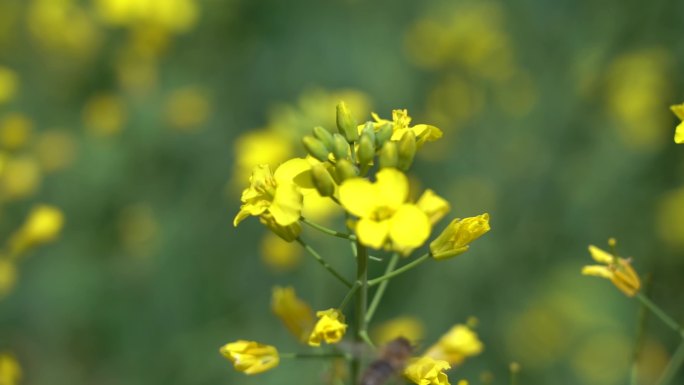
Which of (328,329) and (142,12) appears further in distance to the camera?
(142,12)

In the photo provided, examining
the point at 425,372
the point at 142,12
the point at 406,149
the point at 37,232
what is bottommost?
the point at 425,372

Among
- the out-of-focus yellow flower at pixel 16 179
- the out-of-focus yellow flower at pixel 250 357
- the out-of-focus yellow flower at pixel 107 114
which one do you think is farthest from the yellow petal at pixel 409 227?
the out-of-focus yellow flower at pixel 107 114

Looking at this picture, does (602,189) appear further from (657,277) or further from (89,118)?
(89,118)

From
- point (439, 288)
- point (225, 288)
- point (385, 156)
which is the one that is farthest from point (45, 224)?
point (439, 288)

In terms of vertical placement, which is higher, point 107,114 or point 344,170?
point 344,170

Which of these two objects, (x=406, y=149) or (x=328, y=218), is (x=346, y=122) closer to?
(x=406, y=149)

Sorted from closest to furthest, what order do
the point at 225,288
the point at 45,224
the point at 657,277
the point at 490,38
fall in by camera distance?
1. the point at 45,224
2. the point at 657,277
3. the point at 225,288
4. the point at 490,38

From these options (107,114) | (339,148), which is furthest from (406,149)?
(107,114)
